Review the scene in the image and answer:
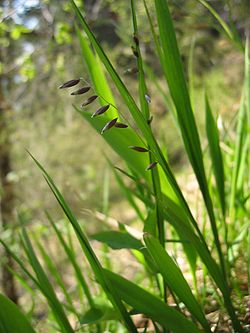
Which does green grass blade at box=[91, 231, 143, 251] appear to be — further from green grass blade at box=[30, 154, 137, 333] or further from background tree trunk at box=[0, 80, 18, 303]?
background tree trunk at box=[0, 80, 18, 303]

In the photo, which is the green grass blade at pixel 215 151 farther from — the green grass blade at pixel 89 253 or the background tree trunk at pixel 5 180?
the background tree trunk at pixel 5 180

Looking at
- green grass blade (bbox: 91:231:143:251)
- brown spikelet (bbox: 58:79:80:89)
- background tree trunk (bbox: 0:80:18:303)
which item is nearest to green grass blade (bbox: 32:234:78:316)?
green grass blade (bbox: 91:231:143:251)

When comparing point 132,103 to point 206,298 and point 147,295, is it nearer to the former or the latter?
point 147,295

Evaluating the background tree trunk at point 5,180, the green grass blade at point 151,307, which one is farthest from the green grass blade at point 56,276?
the background tree trunk at point 5,180

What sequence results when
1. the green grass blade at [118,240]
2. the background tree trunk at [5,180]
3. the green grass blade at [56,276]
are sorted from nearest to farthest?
the green grass blade at [118,240]
the green grass blade at [56,276]
the background tree trunk at [5,180]

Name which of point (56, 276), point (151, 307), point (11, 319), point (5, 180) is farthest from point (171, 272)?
point (5, 180)

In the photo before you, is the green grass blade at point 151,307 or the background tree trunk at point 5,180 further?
the background tree trunk at point 5,180

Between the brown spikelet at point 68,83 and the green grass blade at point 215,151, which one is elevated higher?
the brown spikelet at point 68,83
